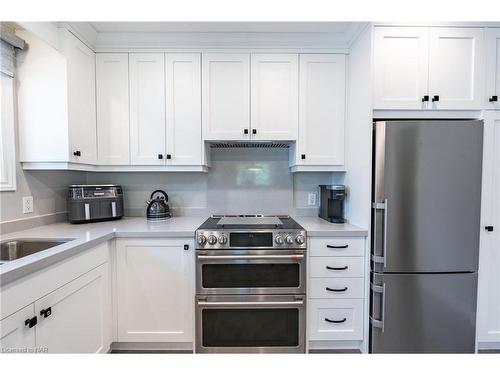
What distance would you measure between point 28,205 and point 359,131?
244cm

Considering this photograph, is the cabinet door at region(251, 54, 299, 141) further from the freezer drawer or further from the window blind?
the window blind

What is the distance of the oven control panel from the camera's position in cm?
175

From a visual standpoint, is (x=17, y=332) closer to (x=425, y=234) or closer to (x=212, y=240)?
(x=212, y=240)

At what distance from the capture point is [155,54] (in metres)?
2.08

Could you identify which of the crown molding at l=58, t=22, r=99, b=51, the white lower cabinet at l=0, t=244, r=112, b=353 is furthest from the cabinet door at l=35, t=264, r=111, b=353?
the crown molding at l=58, t=22, r=99, b=51

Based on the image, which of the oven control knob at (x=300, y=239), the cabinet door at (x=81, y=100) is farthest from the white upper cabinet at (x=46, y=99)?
the oven control knob at (x=300, y=239)

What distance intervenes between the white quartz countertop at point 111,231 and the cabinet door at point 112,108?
55 cm

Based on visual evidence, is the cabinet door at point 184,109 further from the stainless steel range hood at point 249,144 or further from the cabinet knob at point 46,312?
the cabinet knob at point 46,312

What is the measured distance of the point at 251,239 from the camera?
177cm

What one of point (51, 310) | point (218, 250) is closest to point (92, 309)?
point (51, 310)

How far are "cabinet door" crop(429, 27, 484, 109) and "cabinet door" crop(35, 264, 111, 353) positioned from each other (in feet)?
8.03

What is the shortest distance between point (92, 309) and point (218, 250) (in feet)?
2.65

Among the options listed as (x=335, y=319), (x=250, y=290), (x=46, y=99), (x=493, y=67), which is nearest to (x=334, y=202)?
(x=335, y=319)
